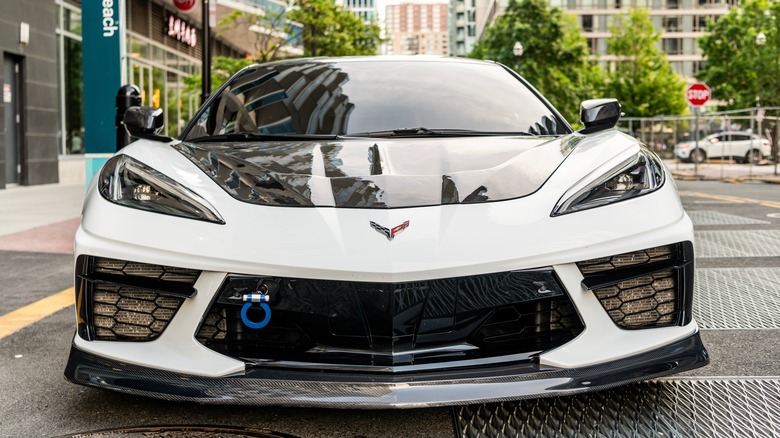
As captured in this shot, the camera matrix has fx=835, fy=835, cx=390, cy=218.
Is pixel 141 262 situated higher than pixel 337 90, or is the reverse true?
pixel 337 90

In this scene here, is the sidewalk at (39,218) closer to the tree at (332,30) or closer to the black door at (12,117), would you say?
the black door at (12,117)

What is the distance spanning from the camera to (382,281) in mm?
2414

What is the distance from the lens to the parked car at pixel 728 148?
75.3 feet

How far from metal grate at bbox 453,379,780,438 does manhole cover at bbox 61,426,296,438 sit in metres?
0.64

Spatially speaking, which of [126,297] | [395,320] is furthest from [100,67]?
[395,320]

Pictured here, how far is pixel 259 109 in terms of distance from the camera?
3.89m

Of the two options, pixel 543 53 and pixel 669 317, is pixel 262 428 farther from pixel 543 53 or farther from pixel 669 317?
pixel 543 53

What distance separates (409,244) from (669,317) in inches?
35.6

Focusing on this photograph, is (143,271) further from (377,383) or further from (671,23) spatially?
(671,23)

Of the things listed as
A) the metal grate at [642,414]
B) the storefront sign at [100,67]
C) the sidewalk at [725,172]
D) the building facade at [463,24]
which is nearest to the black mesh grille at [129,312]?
the metal grate at [642,414]

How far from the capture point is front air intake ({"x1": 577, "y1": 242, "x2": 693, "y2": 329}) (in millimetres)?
2570

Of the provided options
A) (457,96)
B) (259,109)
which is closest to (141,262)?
(259,109)

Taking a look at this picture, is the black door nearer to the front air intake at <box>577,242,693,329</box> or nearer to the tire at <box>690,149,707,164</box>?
the front air intake at <box>577,242,693,329</box>

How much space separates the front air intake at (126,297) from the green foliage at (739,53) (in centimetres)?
4190
